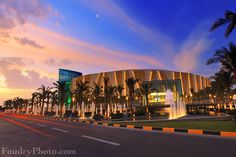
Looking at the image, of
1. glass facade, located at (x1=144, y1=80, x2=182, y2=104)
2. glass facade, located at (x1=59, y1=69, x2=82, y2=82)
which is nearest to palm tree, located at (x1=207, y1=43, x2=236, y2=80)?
glass facade, located at (x1=144, y1=80, x2=182, y2=104)

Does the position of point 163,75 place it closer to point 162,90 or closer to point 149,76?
point 149,76

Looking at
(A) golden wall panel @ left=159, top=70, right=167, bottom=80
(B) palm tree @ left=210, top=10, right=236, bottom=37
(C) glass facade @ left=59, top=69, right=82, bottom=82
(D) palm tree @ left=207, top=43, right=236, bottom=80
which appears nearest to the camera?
(B) palm tree @ left=210, top=10, right=236, bottom=37

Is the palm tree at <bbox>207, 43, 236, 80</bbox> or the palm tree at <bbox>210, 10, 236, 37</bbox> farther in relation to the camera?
the palm tree at <bbox>207, 43, 236, 80</bbox>

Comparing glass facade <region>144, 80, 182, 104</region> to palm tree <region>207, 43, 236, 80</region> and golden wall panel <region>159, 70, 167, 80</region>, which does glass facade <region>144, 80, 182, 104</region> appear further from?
palm tree <region>207, 43, 236, 80</region>

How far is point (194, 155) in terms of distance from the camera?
5.99m

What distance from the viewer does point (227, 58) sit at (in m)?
18.6

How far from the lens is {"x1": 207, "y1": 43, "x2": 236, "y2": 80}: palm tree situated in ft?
58.5

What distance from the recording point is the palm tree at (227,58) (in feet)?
58.5

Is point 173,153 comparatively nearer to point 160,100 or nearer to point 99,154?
point 99,154

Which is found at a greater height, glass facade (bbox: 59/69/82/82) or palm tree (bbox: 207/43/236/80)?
glass facade (bbox: 59/69/82/82)

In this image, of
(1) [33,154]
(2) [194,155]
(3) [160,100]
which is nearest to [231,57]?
(2) [194,155]

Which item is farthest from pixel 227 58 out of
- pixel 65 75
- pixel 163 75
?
pixel 65 75

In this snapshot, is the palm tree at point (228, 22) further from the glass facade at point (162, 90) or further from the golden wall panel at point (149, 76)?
the golden wall panel at point (149, 76)

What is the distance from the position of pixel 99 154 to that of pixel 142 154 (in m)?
1.34
